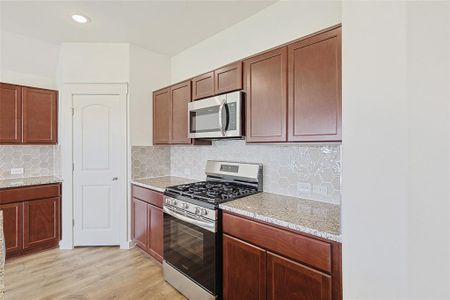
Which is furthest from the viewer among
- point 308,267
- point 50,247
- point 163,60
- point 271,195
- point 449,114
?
point 163,60

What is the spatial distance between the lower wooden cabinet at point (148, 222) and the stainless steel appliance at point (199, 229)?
0.84 feet

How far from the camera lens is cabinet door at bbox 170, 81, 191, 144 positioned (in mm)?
2768

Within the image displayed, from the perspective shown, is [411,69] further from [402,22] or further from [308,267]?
[308,267]

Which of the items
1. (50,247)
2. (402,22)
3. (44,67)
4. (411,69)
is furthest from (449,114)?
(44,67)

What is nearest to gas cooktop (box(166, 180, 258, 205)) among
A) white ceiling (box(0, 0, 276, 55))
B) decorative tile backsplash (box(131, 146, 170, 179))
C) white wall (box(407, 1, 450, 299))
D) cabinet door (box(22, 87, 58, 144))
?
decorative tile backsplash (box(131, 146, 170, 179))

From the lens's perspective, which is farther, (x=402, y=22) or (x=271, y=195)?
(x=271, y=195)

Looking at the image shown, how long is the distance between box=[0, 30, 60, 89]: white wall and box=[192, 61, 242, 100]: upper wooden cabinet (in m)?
2.21

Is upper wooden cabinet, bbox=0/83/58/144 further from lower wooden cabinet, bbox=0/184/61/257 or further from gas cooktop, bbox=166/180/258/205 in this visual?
gas cooktop, bbox=166/180/258/205

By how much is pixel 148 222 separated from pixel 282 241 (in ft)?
6.13

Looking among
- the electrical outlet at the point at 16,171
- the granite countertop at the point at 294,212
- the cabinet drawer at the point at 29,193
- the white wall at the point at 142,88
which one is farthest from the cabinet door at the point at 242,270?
the electrical outlet at the point at 16,171

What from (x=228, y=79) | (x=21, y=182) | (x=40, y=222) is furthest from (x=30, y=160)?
(x=228, y=79)

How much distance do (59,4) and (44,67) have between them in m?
1.43

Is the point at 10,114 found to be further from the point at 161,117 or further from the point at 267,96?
the point at 267,96

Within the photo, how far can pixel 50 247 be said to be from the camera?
10.3 feet
